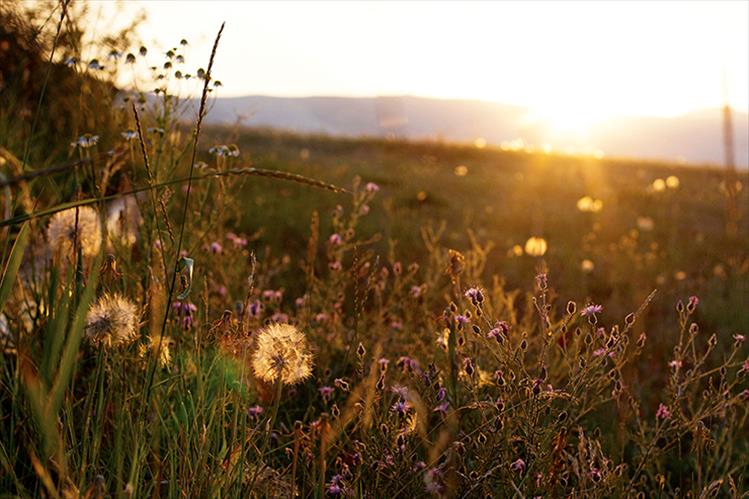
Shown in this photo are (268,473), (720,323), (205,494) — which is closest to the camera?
(205,494)

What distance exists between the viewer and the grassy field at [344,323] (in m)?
1.66

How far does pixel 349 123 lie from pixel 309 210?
14319 centimetres

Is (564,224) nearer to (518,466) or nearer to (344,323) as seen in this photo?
(344,323)

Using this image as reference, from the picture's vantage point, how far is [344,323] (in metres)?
4.77

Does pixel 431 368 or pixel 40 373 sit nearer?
pixel 40 373

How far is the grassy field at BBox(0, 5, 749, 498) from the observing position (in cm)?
166

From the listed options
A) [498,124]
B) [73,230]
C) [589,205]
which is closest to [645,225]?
[589,205]

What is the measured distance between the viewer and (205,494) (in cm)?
163

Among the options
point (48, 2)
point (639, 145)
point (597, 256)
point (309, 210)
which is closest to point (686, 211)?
point (597, 256)

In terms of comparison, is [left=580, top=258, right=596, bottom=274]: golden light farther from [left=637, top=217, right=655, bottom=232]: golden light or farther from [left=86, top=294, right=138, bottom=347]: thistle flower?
[left=86, top=294, right=138, bottom=347]: thistle flower

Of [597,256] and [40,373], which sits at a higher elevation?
[40,373]

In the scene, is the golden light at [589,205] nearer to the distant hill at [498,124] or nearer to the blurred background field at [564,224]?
the blurred background field at [564,224]

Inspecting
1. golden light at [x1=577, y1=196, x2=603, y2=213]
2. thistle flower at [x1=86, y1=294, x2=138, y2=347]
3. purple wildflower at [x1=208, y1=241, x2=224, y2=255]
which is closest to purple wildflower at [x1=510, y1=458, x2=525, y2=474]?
thistle flower at [x1=86, y1=294, x2=138, y2=347]

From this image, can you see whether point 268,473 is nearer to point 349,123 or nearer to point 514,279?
point 514,279
